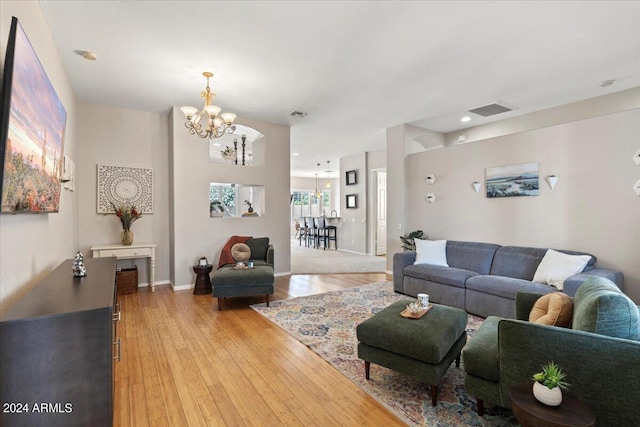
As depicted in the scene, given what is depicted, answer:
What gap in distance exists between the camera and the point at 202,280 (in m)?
4.79

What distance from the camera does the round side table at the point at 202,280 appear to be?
15.6 feet

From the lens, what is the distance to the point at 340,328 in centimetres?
338

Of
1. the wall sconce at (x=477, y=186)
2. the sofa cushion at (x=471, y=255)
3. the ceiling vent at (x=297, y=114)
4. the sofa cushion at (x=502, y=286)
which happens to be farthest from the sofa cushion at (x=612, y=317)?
the ceiling vent at (x=297, y=114)

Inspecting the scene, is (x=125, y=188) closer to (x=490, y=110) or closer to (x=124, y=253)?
(x=124, y=253)

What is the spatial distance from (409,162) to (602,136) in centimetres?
285

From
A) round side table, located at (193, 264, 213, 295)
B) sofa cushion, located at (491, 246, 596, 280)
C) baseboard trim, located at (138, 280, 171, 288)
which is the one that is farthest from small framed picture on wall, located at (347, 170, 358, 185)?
baseboard trim, located at (138, 280, 171, 288)

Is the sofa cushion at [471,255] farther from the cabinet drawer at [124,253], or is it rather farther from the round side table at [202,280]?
the cabinet drawer at [124,253]

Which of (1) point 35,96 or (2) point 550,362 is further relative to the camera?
(1) point 35,96

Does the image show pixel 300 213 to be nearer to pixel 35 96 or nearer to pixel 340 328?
pixel 340 328

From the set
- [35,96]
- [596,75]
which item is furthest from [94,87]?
[596,75]

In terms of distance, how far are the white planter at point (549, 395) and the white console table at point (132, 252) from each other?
16.3 feet

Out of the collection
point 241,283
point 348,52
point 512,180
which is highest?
point 348,52

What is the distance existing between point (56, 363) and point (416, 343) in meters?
2.06

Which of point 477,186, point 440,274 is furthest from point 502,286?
point 477,186
